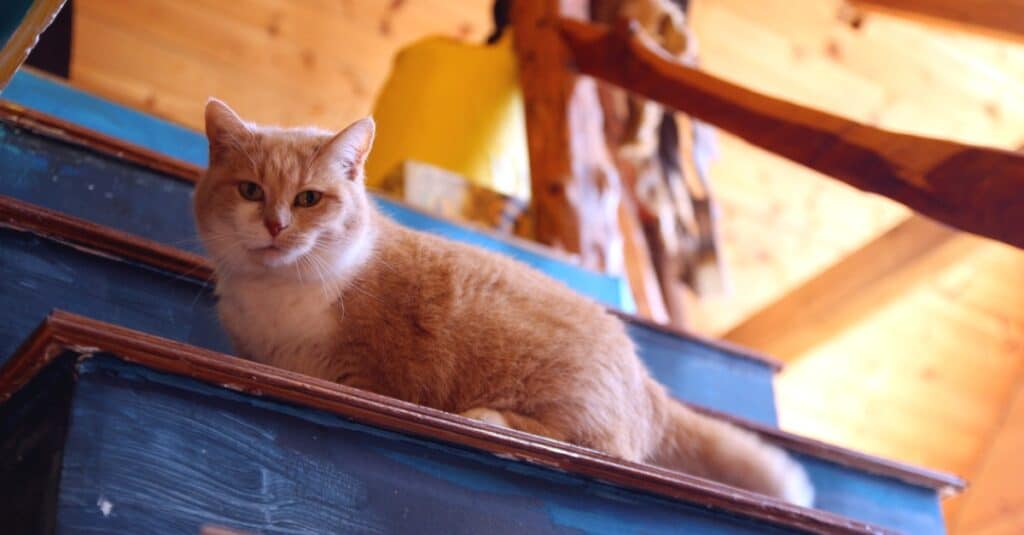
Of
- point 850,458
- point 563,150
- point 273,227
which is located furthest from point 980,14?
point 273,227

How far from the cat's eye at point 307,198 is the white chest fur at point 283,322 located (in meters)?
0.11

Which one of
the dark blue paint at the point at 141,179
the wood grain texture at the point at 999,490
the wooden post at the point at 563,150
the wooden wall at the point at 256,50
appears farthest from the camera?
the wood grain texture at the point at 999,490

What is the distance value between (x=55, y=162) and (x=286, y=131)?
0.34 meters

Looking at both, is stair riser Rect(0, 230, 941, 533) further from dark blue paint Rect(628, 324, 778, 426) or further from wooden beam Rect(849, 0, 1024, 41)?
wooden beam Rect(849, 0, 1024, 41)

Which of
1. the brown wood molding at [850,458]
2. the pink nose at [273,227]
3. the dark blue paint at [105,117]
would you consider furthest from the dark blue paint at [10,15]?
the brown wood molding at [850,458]

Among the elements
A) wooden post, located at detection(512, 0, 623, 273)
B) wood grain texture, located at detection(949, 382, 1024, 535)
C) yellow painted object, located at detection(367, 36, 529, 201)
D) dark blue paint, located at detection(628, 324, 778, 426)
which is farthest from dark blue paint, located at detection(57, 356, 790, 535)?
wood grain texture, located at detection(949, 382, 1024, 535)

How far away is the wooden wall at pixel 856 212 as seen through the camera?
3533mm

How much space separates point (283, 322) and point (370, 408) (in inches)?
16.5

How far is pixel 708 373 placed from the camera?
2033 millimetres

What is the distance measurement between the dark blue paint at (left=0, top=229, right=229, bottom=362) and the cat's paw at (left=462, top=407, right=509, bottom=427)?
363 mm

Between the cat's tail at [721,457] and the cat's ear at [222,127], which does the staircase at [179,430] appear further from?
the cat's tail at [721,457]

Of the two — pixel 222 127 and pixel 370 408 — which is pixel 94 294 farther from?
pixel 370 408

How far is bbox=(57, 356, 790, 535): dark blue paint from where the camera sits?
0.91 metres

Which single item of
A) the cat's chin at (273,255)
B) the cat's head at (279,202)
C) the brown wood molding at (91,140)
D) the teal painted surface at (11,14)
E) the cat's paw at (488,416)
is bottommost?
the cat's paw at (488,416)
